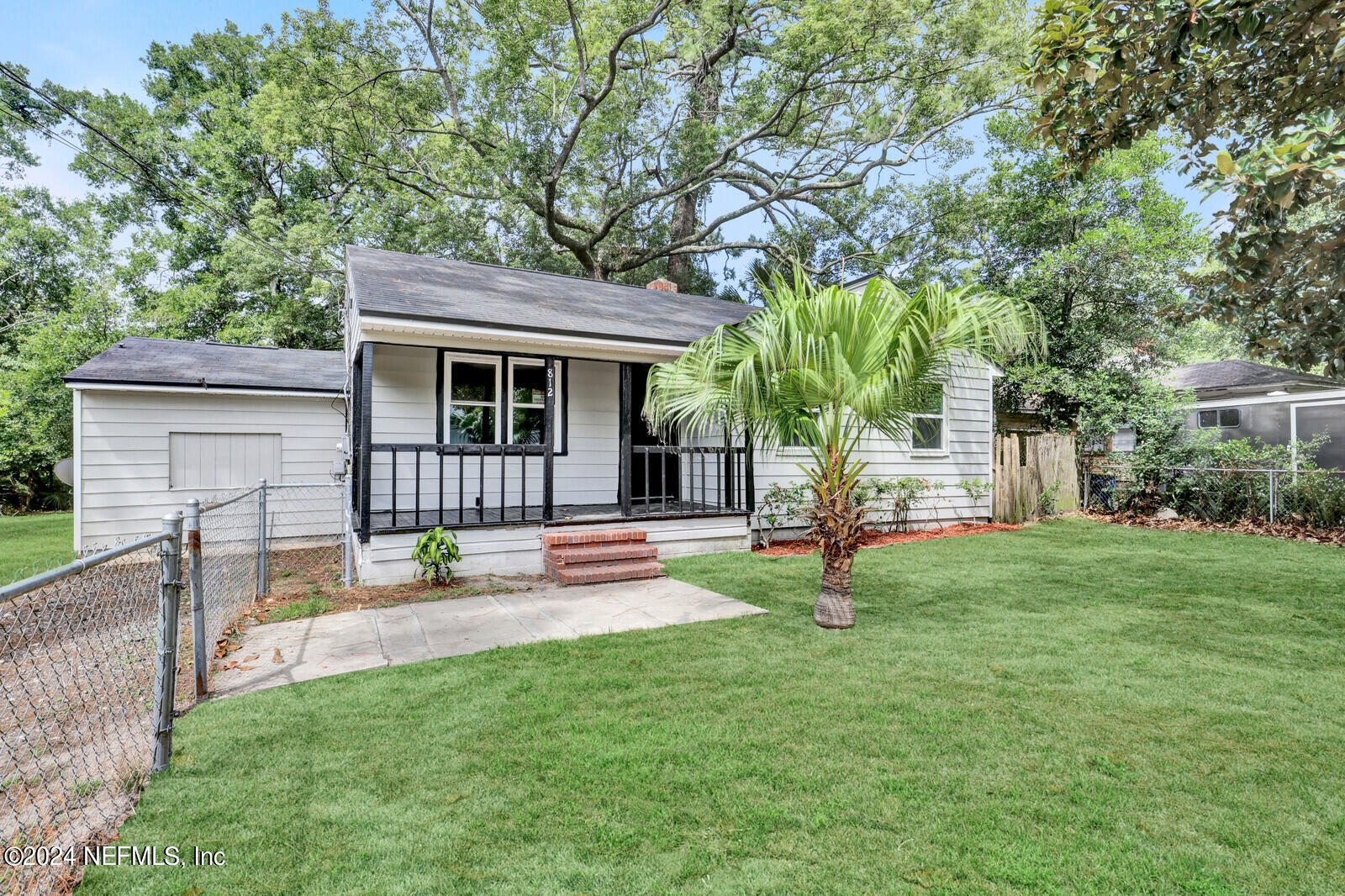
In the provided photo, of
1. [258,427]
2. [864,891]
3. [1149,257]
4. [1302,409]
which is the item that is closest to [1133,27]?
[864,891]

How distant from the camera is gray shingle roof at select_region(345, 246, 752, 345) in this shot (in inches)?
257

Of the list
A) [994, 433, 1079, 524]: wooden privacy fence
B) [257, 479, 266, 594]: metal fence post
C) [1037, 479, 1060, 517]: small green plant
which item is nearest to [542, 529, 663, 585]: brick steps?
[257, 479, 266, 594]: metal fence post

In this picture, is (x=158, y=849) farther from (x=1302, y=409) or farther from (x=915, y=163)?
(x=915, y=163)

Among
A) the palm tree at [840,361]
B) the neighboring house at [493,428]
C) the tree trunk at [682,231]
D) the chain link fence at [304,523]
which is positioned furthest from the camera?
the tree trunk at [682,231]

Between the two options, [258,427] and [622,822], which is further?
[258,427]

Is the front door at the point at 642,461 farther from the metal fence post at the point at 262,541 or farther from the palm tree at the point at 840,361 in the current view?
the metal fence post at the point at 262,541

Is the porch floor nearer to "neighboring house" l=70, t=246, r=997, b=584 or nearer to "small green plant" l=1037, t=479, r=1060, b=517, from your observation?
"neighboring house" l=70, t=246, r=997, b=584

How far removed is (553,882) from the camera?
1.87 metres

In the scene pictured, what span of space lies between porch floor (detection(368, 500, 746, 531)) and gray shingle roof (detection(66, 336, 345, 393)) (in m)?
3.30

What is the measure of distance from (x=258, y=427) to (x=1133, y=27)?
1076cm

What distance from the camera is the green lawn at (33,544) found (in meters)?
7.32

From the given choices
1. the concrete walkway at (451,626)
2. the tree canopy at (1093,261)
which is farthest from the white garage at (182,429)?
the tree canopy at (1093,261)

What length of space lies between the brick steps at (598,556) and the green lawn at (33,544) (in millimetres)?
5728

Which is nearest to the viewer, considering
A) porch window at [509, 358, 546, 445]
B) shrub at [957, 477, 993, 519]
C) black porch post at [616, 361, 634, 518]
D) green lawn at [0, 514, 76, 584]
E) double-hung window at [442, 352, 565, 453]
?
black porch post at [616, 361, 634, 518]
